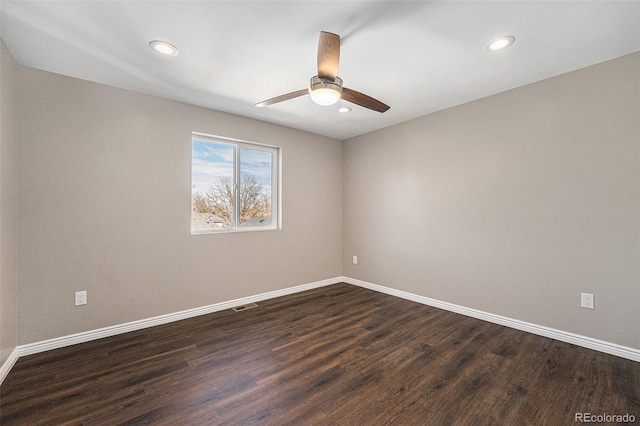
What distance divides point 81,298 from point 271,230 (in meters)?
2.12

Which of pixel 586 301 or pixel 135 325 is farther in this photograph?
pixel 135 325

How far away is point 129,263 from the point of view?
9.17ft

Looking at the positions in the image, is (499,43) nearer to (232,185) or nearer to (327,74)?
(327,74)

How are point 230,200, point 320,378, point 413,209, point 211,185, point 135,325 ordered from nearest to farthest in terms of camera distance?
point 320,378
point 135,325
point 211,185
point 230,200
point 413,209

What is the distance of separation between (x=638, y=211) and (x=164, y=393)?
12.6 ft

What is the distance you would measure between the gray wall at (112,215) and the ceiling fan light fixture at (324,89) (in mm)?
1991

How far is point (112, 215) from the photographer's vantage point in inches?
107

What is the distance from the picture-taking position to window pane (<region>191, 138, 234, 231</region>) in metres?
3.33

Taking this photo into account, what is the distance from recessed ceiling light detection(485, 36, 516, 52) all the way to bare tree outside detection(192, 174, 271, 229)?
295 centimetres

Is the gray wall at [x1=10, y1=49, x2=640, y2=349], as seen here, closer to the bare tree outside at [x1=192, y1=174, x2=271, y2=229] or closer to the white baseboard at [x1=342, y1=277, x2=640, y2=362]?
the white baseboard at [x1=342, y1=277, x2=640, y2=362]

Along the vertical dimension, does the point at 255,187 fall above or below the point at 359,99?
below

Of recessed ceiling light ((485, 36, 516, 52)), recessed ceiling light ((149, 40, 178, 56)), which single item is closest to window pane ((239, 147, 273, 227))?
recessed ceiling light ((149, 40, 178, 56))
